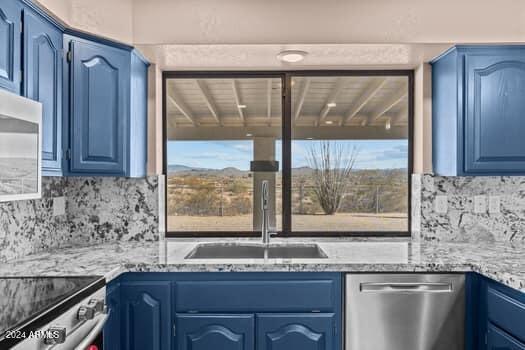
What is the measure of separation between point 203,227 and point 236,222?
229 millimetres

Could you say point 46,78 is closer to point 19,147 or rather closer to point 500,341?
point 19,147

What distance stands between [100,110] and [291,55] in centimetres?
116

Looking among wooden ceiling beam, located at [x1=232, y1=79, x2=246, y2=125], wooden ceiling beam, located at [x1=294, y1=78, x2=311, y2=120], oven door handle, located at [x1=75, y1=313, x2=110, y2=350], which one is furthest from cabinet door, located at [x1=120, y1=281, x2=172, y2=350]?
wooden ceiling beam, located at [x1=294, y1=78, x2=311, y2=120]

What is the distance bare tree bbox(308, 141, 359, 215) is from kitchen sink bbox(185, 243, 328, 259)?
1.24 ft

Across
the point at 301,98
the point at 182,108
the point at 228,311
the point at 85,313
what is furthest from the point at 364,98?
the point at 85,313

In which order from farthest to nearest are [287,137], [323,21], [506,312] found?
[287,137]
[323,21]
[506,312]

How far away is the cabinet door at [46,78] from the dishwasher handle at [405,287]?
5.38 feet

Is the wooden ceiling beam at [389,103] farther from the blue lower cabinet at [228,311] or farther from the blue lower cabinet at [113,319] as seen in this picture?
the blue lower cabinet at [113,319]

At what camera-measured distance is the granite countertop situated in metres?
1.83

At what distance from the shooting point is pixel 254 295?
198 centimetres

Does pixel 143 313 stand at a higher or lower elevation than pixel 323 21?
Answer: lower

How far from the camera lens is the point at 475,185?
261 centimetres

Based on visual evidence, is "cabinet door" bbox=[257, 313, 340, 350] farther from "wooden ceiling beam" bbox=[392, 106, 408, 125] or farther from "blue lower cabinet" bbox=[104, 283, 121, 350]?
"wooden ceiling beam" bbox=[392, 106, 408, 125]

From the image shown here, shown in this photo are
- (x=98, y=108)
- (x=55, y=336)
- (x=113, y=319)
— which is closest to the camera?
(x=55, y=336)
